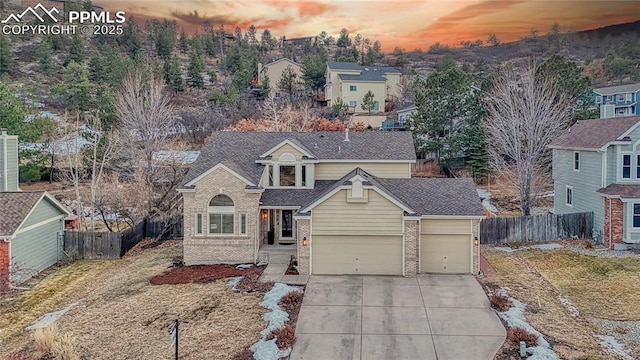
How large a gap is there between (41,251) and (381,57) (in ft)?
351

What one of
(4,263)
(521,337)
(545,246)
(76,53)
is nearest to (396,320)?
(521,337)

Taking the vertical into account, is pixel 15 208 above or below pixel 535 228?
above

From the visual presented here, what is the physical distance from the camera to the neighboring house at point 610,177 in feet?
73.0

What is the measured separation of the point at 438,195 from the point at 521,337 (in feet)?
28.6

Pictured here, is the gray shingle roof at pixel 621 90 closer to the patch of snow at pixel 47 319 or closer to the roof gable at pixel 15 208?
the roof gable at pixel 15 208

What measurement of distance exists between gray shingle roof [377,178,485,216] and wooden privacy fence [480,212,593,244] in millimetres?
5035

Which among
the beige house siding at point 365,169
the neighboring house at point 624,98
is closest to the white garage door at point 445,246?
the beige house siding at point 365,169

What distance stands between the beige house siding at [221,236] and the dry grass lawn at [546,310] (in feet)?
32.9

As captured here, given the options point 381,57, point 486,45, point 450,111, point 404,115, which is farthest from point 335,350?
point 486,45

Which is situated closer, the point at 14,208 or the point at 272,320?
the point at 272,320

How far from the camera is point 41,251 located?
21.5m

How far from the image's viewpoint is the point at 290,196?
22.2m

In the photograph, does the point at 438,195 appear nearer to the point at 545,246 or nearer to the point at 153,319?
the point at 545,246

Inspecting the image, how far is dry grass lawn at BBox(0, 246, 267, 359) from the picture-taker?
1248cm
